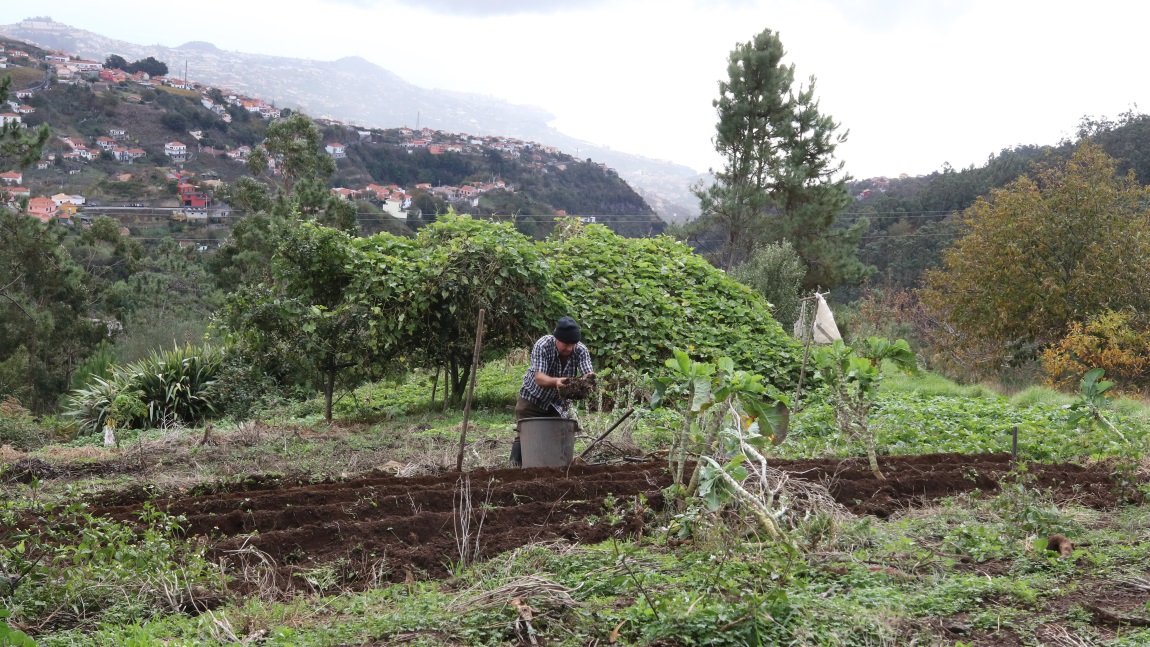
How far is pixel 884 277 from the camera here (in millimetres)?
43469

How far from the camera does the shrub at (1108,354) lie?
18359mm

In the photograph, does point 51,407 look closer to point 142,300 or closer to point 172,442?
point 142,300

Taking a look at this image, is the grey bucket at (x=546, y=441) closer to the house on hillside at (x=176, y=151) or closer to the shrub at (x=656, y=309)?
the shrub at (x=656, y=309)

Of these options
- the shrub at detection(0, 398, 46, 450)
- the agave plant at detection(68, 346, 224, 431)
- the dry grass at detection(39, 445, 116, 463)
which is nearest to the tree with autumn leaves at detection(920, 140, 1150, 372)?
the agave plant at detection(68, 346, 224, 431)

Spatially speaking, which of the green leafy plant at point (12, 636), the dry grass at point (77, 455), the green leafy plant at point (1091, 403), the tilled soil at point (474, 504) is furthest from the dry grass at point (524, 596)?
the green leafy plant at point (1091, 403)

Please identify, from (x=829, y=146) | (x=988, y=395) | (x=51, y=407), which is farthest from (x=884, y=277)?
(x=51, y=407)

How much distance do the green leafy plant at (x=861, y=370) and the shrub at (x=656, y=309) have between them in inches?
182

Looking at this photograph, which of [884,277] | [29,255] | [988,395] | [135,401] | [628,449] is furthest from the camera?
[884,277]

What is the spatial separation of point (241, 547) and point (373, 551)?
69 centimetres

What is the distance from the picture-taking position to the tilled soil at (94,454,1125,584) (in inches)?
193

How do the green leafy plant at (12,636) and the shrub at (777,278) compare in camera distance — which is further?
the shrub at (777,278)

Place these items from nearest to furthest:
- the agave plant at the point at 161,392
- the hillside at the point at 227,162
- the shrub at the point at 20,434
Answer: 1. the shrub at the point at 20,434
2. the agave plant at the point at 161,392
3. the hillside at the point at 227,162

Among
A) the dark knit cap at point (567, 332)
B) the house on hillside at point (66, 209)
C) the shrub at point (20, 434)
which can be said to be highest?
the dark knit cap at point (567, 332)

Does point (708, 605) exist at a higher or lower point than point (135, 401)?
higher
